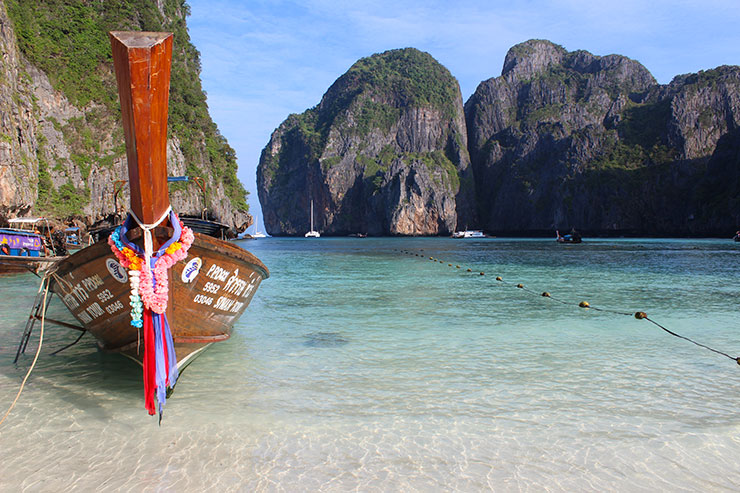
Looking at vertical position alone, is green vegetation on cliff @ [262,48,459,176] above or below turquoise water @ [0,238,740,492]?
above

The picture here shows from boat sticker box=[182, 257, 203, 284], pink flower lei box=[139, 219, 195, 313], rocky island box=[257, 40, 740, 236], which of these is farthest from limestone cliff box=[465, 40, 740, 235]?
pink flower lei box=[139, 219, 195, 313]

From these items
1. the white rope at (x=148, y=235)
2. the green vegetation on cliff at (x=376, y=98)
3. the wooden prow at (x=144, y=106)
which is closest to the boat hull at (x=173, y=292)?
the white rope at (x=148, y=235)

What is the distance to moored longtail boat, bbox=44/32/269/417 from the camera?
3.79 metres

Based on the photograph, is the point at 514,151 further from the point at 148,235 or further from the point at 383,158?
the point at 148,235

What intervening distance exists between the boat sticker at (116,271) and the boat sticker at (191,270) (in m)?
0.60

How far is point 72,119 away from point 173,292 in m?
50.5

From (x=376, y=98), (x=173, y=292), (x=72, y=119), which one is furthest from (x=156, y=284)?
(x=376, y=98)

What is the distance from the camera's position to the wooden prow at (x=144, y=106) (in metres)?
3.66

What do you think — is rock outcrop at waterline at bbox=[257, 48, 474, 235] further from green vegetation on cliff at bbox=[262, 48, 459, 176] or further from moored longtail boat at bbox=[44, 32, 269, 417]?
moored longtail boat at bbox=[44, 32, 269, 417]

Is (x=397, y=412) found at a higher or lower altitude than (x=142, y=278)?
lower

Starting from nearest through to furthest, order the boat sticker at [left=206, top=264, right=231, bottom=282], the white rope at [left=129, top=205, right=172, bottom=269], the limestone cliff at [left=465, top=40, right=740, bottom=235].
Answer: the white rope at [left=129, top=205, right=172, bottom=269]
the boat sticker at [left=206, top=264, right=231, bottom=282]
the limestone cliff at [left=465, top=40, right=740, bottom=235]

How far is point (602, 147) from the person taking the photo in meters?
116

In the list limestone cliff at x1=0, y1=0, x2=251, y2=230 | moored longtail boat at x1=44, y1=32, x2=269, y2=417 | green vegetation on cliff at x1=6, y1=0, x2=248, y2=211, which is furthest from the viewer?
green vegetation on cliff at x1=6, y1=0, x2=248, y2=211

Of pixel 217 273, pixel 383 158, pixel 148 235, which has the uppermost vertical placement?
pixel 383 158
